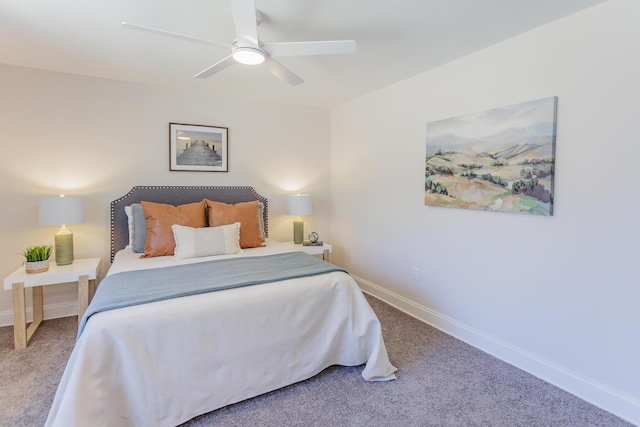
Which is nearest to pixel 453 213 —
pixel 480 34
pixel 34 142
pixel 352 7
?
pixel 480 34

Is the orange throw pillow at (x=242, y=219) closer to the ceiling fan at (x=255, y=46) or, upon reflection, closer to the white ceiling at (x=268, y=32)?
the white ceiling at (x=268, y=32)

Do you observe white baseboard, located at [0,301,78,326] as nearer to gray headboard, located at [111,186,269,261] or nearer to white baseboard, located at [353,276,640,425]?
gray headboard, located at [111,186,269,261]

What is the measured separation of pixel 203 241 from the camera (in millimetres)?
2797

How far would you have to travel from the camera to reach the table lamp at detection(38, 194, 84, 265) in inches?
105

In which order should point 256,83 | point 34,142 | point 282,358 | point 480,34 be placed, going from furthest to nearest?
point 256,83 → point 34,142 → point 480,34 → point 282,358

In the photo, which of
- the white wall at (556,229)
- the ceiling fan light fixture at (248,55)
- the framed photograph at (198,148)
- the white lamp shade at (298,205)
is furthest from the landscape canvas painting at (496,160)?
the framed photograph at (198,148)

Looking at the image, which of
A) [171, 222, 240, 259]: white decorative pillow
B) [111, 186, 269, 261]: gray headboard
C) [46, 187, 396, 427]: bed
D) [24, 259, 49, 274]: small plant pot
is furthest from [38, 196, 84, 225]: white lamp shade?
[171, 222, 240, 259]: white decorative pillow

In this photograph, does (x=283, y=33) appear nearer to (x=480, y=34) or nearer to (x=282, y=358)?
(x=480, y=34)

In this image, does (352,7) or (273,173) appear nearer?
(352,7)

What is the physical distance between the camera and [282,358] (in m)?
2.00

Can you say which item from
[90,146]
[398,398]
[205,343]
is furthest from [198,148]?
[398,398]

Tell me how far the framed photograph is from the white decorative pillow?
0.95 metres

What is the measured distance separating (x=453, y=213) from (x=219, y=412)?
87.9 inches

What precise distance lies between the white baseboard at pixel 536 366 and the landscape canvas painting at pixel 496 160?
99 centimetres
